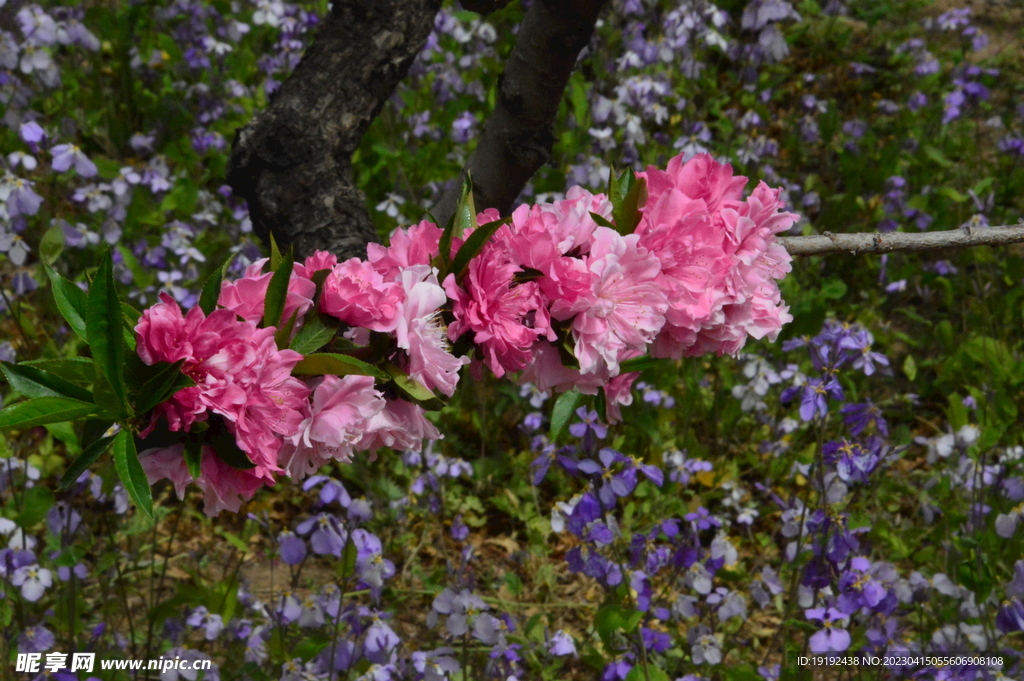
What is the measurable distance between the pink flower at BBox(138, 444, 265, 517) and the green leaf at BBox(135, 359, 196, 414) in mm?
70

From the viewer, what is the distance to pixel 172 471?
873mm

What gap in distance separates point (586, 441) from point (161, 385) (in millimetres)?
1000

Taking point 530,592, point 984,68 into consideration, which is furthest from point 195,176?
point 984,68

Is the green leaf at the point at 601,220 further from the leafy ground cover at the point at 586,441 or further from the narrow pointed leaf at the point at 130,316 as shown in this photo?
the narrow pointed leaf at the point at 130,316

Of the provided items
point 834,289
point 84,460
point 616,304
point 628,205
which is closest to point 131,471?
point 84,460

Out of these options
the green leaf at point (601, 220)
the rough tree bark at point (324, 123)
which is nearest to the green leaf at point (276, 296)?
the green leaf at point (601, 220)

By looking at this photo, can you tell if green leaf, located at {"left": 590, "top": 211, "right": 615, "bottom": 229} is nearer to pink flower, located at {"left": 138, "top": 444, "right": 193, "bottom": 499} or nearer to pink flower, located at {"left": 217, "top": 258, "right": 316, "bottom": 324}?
pink flower, located at {"left": 217, "top": 258, "right": 316, "bottom": 324}

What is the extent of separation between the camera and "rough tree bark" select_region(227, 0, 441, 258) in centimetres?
151

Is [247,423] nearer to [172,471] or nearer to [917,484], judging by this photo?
[172,471]

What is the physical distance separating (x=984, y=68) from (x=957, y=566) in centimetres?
373

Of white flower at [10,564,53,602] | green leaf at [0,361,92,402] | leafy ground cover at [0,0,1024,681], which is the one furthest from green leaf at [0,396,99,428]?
white flower at [10,564,53,602]

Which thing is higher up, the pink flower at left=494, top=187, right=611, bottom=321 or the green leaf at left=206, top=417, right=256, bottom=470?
the pink flower at left=494, top=187, right=611, bottom=321

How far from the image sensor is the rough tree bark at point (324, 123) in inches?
59.5

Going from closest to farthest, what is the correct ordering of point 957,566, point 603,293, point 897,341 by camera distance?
1. point 603,293
2. point 957,566
3. point 897,341
